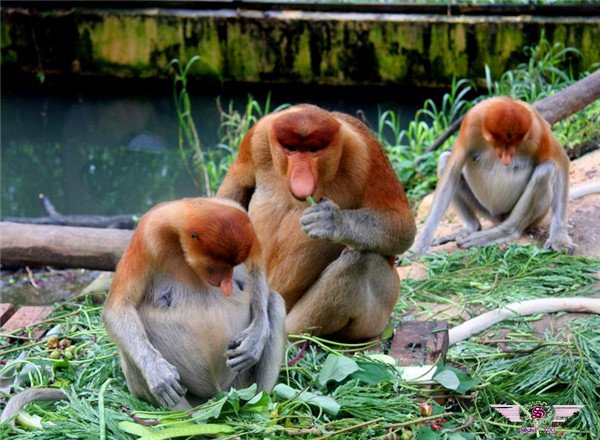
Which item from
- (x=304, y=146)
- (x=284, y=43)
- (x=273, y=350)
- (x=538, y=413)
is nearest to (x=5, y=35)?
(x=284, y=43)

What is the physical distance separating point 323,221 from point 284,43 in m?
8.60

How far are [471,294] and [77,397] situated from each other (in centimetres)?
283

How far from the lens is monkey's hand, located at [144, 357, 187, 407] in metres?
3.54

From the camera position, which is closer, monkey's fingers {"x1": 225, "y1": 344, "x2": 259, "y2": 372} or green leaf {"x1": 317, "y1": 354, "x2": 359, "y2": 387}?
monkey's fingers {"x1": 225, "y1": 344, "x2": 259, "y2": 372}

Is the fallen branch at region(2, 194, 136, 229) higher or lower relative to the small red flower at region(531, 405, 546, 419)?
lower

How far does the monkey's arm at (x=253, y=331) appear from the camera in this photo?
371 centimetres

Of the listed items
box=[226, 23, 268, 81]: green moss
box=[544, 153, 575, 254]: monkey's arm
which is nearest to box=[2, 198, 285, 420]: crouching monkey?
box=[544, 153, 575, 254]: monkey's arm

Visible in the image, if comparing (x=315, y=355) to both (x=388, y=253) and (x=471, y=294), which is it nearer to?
(x=388, y=253)

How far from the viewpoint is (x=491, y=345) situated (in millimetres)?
5039

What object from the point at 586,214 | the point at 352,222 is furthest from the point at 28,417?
the point at 586,214

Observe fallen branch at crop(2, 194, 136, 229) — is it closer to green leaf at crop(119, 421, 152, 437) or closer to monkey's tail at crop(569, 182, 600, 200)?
monkey's tail at crop(569, 182, 600, 200)

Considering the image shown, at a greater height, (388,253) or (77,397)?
(388,253)

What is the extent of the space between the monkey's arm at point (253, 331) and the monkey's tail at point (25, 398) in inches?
35.5

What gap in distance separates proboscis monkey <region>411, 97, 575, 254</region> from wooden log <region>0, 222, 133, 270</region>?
2.36 m
